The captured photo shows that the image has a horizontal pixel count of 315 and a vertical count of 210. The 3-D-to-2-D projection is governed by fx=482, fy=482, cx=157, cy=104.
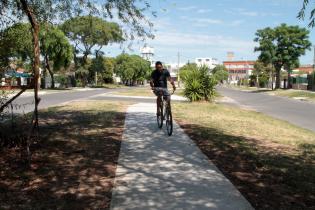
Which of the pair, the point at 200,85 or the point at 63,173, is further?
the point at 200,85

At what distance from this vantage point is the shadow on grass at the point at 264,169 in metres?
5.88

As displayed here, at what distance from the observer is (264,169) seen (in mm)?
7586

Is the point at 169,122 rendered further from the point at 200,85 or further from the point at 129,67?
the point at 129,67

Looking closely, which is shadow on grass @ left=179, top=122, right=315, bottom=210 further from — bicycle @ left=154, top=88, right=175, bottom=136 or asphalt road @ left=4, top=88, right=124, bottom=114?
asphalt road @ left=4, top=88, right=124, bottom=114

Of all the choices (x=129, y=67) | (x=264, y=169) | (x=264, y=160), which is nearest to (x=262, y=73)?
(x=129, y=67)

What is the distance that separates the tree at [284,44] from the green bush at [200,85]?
41.5 metres

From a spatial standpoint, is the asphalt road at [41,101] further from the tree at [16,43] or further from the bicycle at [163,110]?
the bicycle at [163,110]

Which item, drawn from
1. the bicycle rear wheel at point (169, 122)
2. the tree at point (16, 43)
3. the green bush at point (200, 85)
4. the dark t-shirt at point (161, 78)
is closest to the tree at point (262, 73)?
the green bush at point (200, 85)

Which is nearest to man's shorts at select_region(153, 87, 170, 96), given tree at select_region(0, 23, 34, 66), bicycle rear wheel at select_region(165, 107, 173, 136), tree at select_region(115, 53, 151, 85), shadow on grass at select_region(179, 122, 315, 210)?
bicycle rear wheel at select_region(165, 107, 173, 136)

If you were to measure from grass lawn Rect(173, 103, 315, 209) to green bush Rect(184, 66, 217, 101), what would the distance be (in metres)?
13.6

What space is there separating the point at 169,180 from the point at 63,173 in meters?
1.57

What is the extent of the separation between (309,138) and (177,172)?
6606 millimetres

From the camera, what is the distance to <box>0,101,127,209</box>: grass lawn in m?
5.63

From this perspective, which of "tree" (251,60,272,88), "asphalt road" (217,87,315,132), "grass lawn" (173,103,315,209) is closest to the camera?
"grass lawn" (173,103,315,209)
